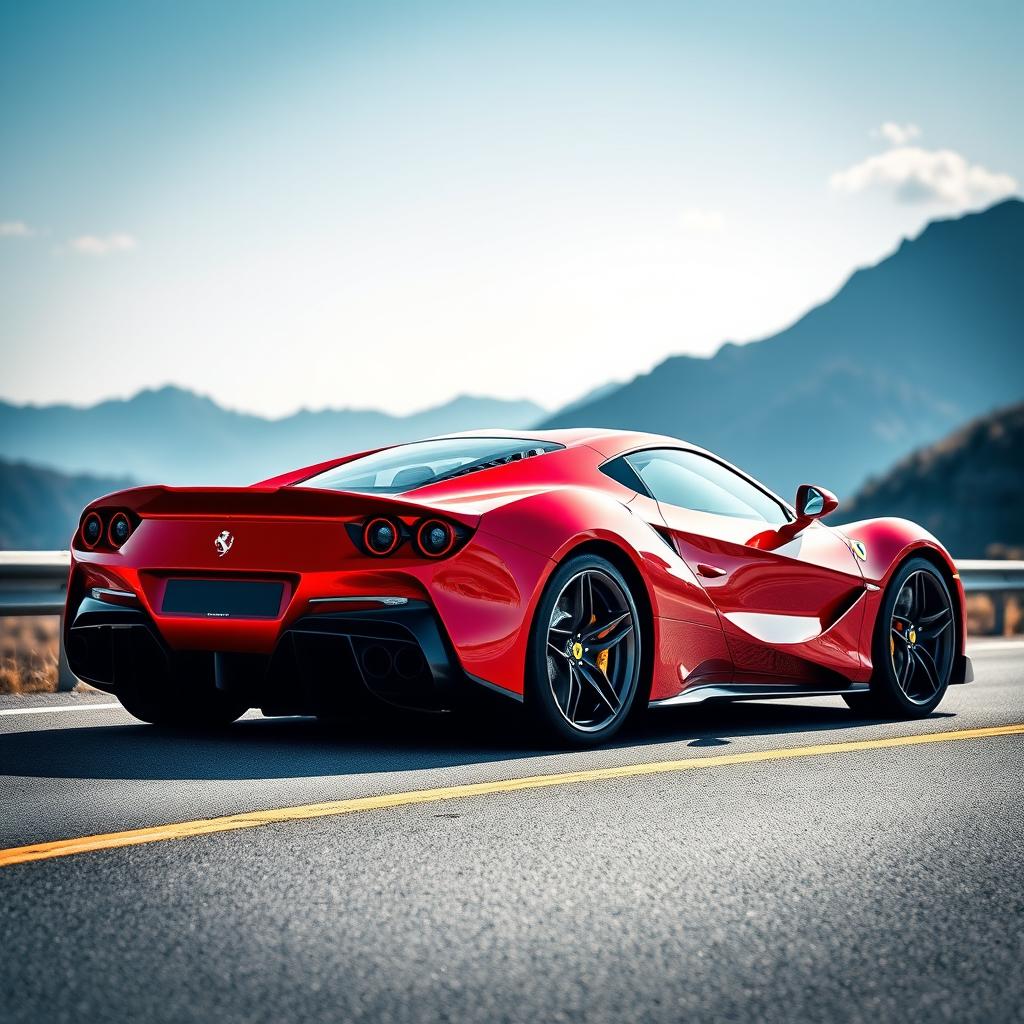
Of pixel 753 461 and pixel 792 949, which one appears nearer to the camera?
pixel 792 949

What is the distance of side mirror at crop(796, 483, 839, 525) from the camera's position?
7211 mm

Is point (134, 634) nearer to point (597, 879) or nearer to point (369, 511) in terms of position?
point (369, 511)

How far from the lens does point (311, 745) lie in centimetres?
597

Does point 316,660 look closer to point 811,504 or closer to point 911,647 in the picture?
point 811,504

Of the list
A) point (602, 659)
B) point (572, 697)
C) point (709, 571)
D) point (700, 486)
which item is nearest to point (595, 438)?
point (700, 486)

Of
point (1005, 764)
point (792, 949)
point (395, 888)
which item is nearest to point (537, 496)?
point (1005, 764)

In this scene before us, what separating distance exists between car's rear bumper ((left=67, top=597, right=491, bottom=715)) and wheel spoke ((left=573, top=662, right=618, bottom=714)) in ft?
2.05

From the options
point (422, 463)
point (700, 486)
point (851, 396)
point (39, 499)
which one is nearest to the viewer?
point (422, 463)

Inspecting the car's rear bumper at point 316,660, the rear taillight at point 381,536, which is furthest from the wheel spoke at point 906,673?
the rear taillight at point 381,536

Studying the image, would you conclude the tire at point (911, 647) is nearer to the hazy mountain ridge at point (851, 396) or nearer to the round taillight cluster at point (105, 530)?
the round taillight cluster at point (105, 530)

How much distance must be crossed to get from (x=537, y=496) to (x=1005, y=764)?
202cm

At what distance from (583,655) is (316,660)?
1033 mm

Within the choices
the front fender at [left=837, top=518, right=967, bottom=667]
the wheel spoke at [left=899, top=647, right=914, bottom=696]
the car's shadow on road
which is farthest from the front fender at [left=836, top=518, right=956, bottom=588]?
the car's shadow on road

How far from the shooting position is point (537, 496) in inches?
227
